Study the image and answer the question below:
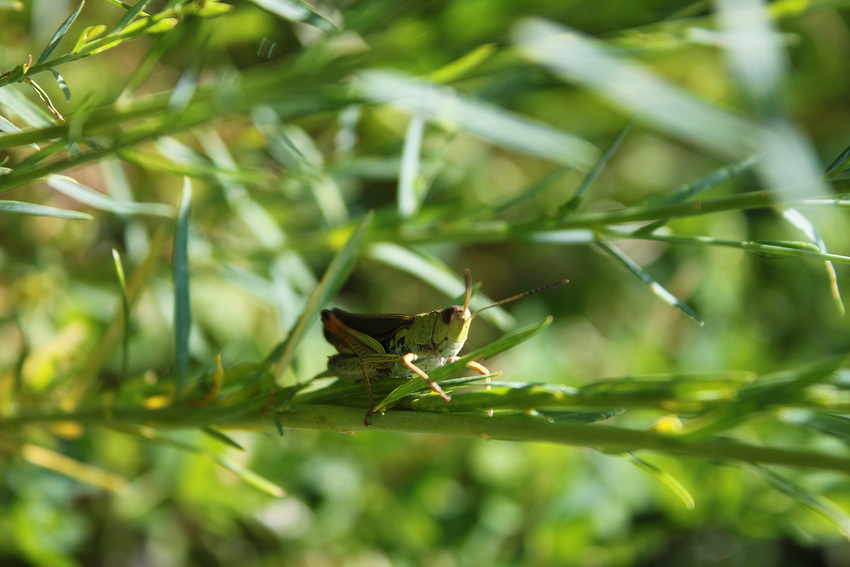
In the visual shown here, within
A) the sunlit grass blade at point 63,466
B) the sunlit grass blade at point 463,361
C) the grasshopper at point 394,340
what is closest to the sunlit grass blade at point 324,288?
the sunlit grass blade at point 463,361

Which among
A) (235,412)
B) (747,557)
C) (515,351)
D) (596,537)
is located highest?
(235,412)

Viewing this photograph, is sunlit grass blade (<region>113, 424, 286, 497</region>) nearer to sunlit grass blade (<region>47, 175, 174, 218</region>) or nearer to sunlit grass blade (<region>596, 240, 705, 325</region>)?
sunlit grass blade (<region>47, 175, 174, 218</region>)

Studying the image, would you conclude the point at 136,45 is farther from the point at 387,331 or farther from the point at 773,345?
the point at 773,345

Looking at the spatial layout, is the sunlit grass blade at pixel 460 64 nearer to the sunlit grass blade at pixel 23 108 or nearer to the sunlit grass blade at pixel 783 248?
the sunlit grass blade at pixel 783 248

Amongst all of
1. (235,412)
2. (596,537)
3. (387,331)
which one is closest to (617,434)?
(235,412)

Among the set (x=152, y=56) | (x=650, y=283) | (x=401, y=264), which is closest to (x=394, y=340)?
(x=401, y=264)

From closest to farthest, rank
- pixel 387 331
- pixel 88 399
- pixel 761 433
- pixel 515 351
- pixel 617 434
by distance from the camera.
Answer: pixel 617 434 < pixel 88 399 < pixel 387 331 < pixel 761 433 < pixel 515 351
